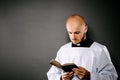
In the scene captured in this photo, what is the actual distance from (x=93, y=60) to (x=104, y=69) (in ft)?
0.53

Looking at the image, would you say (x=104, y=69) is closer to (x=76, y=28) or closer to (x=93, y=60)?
(x=93, y=60)

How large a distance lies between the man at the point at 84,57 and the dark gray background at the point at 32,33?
0.35 metres

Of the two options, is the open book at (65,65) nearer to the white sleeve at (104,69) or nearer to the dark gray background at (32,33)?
the white sleeve at (104,69)

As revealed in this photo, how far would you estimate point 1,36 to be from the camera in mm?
3822

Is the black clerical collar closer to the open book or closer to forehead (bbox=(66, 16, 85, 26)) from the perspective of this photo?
forehead (bbox=(66, 16, 85, 26))

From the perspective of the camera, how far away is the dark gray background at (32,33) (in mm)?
3704

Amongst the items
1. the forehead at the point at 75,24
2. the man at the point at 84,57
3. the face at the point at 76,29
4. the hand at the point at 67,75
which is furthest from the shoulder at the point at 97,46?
the hand at the point at 67,75

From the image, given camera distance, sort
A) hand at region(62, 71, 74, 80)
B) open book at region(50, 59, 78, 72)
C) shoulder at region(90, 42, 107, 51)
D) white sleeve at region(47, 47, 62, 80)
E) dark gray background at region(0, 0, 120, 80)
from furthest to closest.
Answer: dark gray background at region(0, 0, 120, 80)
white sleeve at region(47, 47, 62, 80)
shoulder at region(90, 42, 107, 51)
hand at region(62, 71, 74, 80)
open book at region(50, 59, 78, 72)

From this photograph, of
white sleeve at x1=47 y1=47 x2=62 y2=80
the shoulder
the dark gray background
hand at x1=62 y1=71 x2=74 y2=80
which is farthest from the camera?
the dark gray background

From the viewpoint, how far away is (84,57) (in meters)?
3.29

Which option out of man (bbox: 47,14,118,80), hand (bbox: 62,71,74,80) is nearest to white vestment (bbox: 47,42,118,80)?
man (bbox: 47,14,118,80)

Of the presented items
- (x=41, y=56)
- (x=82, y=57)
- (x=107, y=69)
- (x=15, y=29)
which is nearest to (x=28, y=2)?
(x=15, y=29)

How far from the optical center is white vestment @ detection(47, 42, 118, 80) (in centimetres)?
320

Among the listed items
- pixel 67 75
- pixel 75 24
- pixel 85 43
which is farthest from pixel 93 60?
pixel 75 24
